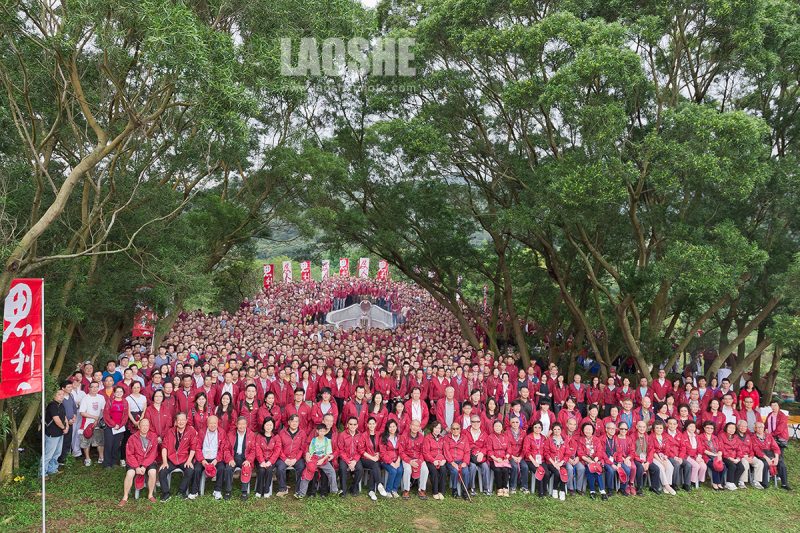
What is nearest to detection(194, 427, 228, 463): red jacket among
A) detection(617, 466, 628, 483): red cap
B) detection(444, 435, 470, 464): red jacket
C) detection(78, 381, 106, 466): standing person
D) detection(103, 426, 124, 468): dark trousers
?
detection(103, 426, 124, 468): dark trousers

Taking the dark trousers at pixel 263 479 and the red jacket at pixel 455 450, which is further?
the red jacket at pixel 455 450

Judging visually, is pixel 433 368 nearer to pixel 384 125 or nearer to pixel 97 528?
pixel 384 125

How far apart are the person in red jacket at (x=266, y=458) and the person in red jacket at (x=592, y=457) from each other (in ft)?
13.1

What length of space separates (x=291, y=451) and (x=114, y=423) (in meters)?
2.64

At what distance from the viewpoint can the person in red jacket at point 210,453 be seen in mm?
6488

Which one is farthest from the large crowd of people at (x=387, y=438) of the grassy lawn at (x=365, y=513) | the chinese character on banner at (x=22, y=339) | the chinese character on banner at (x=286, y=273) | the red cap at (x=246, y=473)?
the chinese character on banner at (x=286, y=273)

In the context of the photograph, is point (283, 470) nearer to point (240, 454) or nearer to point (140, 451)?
point (240, 454)

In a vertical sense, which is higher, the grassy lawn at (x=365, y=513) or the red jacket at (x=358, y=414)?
the red jacket at (x=358, y=414)

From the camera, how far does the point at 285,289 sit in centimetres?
2567

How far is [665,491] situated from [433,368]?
4283mm

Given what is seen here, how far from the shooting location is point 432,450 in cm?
→ 695

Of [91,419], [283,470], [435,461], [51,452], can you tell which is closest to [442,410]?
[435,461]

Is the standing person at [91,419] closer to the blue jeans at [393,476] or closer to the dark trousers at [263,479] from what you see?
the dark trousers at [263,479]

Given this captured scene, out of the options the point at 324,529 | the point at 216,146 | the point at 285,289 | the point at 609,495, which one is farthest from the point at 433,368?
the point at 285,289
